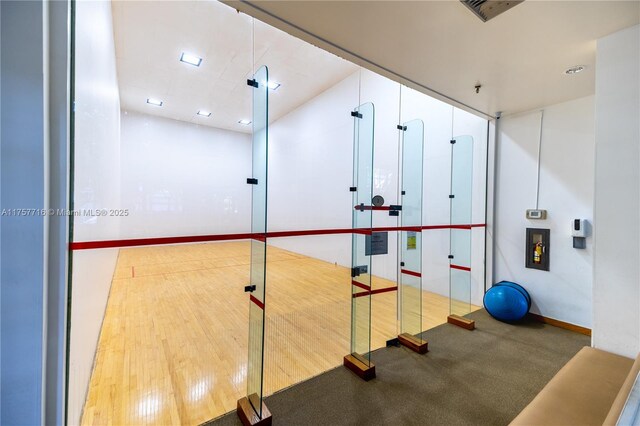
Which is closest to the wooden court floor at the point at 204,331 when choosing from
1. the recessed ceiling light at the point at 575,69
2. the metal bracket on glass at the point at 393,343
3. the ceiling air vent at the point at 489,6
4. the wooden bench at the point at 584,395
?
the metal bracket on glass at the point at 393,343

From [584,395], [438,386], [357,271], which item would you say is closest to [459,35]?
[357,271]

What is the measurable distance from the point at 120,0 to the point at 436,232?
5180 millimetres

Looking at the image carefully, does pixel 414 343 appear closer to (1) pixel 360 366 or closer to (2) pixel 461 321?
(1) pixel 360 366

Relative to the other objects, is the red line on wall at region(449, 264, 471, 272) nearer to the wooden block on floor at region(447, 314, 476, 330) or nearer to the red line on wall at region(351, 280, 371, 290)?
the wooden block on floor at region(447, 314, 476, 330)

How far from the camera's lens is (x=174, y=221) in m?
2.34

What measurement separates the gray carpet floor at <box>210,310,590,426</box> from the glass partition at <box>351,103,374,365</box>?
12.7 inches

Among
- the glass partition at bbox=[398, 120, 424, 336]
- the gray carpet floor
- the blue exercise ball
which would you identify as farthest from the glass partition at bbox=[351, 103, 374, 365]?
the blue exercise ball

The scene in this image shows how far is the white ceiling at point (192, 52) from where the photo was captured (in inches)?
129

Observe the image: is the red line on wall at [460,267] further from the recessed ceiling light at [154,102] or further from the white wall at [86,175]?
the recessed ceiling light at [154,102]

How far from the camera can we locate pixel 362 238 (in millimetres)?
2568

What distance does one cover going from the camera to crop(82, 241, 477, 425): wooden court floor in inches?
76.2

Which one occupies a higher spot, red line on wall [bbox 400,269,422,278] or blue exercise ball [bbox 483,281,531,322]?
red line on wall [bbox 400,269,422,278]

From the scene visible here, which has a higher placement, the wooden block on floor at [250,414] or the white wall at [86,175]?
the white wall at [86,175]

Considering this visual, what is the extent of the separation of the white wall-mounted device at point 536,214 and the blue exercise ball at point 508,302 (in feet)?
3.10
